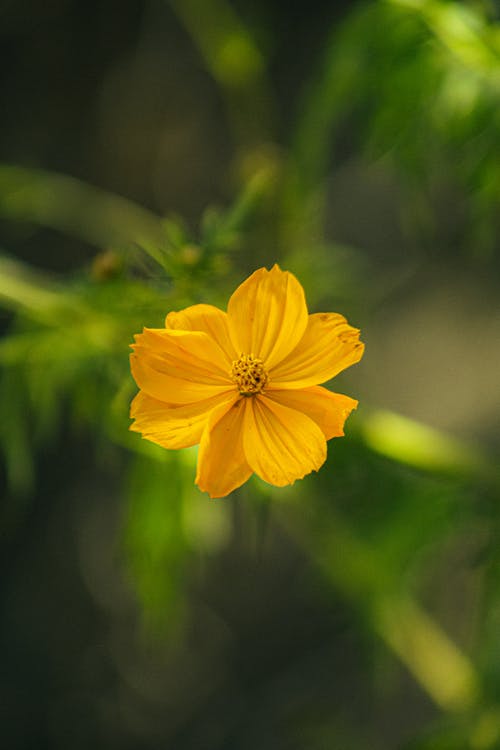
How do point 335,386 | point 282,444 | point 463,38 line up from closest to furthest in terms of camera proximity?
point 282,444, point 463,38, point 335,386

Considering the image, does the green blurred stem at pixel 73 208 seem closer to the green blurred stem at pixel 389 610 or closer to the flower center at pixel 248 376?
the flower center at pixel 248 376

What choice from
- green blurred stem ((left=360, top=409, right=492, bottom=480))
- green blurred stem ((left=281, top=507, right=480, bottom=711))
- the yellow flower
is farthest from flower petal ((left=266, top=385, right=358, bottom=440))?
green blurred stem ((left=281, top=507, right=480, bottom=711))

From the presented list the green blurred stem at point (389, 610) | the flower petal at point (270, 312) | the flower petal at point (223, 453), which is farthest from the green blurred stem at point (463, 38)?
the green blurred stem at point (389, 610)

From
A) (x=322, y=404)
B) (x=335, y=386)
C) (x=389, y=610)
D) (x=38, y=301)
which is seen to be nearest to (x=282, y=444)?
(x=322, y=404)

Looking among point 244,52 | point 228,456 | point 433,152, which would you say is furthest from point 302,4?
point 228,456

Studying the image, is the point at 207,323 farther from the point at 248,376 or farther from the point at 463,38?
the point at 463,38
